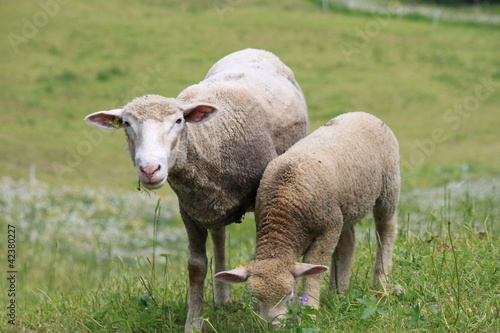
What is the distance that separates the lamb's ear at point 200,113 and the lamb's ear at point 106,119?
0.49 meters

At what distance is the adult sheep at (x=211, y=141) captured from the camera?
4910mm

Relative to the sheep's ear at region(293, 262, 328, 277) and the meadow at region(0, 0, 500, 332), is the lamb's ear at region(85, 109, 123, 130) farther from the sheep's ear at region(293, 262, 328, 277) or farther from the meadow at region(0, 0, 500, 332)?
the sheep's ear at region(293, 262, 328, 277)

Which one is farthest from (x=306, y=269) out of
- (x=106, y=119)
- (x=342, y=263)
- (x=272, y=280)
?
(x=106, y=119)

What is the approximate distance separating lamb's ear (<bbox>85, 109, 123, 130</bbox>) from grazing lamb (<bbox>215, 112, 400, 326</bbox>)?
48.1 inches

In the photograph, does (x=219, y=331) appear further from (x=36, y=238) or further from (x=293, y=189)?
(x=36, y=238)

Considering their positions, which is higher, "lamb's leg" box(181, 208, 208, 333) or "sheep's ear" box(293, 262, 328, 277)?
"sheep's ear" box(293, 262, 328, 277)

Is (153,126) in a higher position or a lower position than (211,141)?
higher

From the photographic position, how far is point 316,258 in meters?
5.38

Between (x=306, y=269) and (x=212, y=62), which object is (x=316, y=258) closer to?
(x=306, y=269)

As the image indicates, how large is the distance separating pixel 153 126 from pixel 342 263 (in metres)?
2.34

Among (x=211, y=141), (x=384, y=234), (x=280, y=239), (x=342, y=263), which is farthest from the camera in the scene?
(x=384, y=234)

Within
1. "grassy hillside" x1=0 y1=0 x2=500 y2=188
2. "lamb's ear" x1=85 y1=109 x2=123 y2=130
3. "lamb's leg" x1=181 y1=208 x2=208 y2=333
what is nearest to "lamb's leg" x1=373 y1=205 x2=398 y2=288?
"lamb's leg" x1=181 y1=208 x2=208 y2=333

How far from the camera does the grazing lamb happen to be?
510cm

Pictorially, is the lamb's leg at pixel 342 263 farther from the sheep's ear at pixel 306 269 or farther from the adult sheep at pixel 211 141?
the sheep's ear at pixel 306 269
